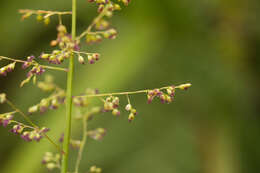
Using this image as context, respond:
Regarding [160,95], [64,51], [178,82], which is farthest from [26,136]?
[178,82]

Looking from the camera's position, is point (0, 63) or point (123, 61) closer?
point (123, 61)

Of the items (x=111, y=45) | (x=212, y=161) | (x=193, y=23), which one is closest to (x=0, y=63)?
(x=111, y=45)

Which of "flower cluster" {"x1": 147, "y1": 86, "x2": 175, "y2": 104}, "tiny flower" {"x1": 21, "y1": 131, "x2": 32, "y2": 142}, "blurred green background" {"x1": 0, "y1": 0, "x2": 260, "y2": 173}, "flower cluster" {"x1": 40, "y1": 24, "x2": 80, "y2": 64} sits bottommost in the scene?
"tiny flower" {"x1": 21, "y1": 131, "x2": 32, "y2": 142}

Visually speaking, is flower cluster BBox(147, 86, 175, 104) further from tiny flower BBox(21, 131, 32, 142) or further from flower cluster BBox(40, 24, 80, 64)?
tiny flower BBox(21, 131, 32, 142)

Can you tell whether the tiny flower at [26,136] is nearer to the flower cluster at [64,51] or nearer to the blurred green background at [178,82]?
the flower cluster at [64,51]

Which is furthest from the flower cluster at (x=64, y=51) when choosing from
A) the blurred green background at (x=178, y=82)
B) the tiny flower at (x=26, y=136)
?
the blurred green background at (x=178, y=82)

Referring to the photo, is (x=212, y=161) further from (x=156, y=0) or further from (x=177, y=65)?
(x=156, y=0)

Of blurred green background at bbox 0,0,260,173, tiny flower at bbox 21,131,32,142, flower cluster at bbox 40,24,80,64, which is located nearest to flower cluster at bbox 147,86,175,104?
flower cluster at bbox 40,24,80,64

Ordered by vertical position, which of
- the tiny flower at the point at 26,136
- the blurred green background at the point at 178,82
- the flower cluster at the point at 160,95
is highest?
the blurred green background at the point at 178,82
